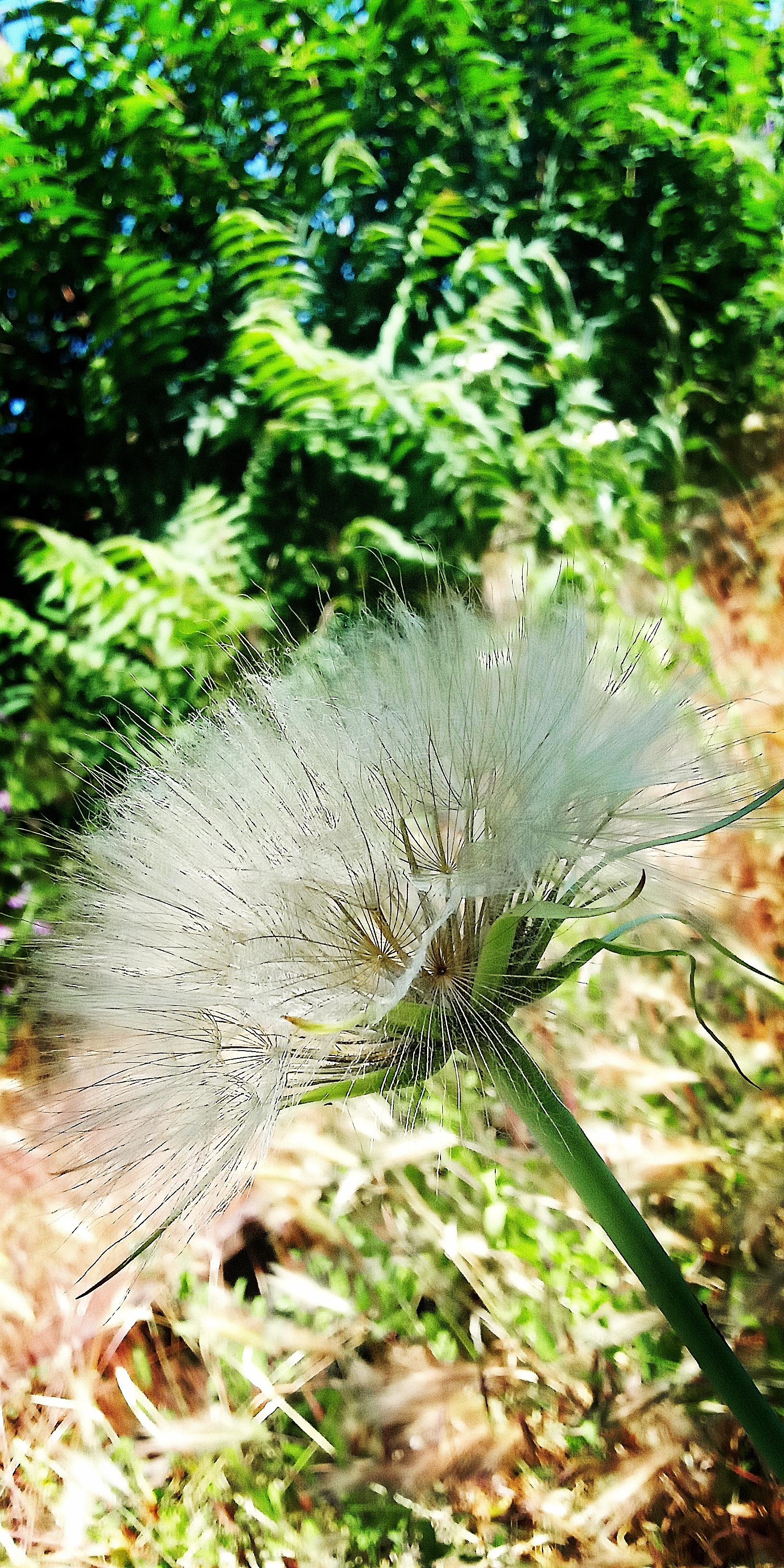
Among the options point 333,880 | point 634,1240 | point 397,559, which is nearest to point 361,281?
point 397,559

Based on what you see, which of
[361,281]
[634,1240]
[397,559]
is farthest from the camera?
[361,281]

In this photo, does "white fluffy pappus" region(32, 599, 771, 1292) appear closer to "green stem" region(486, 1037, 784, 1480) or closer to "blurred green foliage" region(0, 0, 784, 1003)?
"green stem" region(486, 1037, 784, 1480)

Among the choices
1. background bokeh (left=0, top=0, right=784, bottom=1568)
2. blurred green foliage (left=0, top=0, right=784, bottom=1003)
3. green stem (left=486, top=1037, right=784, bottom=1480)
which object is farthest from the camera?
blurred green foliage (left=0, top=0, right=784, bottom=1003)

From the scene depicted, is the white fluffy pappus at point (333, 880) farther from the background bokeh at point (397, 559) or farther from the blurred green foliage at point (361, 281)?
the blurred green foliage at point (361, 281)

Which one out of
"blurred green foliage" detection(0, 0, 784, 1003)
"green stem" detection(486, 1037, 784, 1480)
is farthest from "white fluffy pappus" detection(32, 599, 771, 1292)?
"blurred green foliage" detection(0, 0, 784, 1003)

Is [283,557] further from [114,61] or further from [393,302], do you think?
[114,61]

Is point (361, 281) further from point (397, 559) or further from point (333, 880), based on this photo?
point (333, 880)

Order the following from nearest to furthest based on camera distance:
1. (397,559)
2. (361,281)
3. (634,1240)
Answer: (634,1240) < (397,559) < (361,281)
